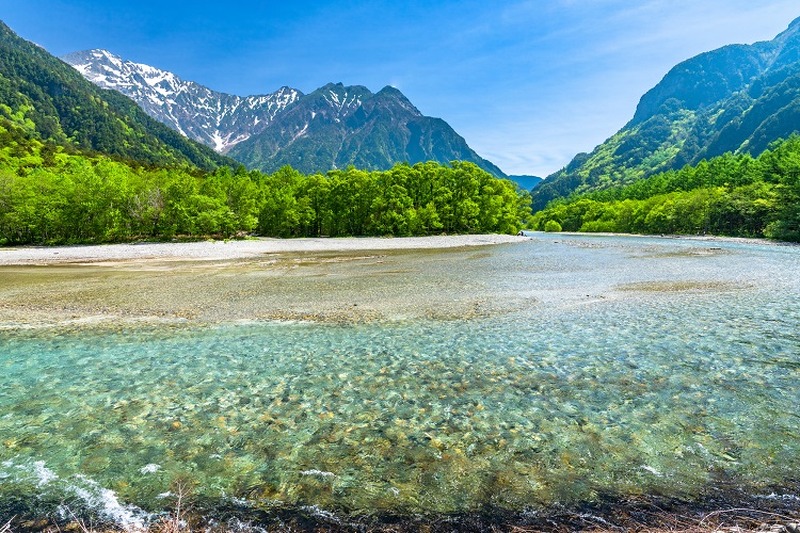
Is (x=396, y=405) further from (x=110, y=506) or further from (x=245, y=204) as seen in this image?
(x=245, y=204)

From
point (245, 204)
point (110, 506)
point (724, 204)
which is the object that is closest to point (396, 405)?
point (110, 506)

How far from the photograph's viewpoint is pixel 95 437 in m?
7.71

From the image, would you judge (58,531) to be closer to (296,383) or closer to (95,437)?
(95,437)

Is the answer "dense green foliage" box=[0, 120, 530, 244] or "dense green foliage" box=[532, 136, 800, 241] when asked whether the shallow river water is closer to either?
"dense green foliage" box=[0, 120, 530, 244]

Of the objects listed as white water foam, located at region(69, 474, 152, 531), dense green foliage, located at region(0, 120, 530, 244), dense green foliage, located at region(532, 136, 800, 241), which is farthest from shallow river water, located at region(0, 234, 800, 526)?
dense green foliage, located at region(532, 136, 800, 241)

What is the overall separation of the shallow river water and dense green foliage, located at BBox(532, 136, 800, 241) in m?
76.7

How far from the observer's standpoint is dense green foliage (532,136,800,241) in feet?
240

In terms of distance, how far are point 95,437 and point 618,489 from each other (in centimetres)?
927

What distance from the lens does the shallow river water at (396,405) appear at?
605 centimetres

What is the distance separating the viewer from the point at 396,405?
29.4ft

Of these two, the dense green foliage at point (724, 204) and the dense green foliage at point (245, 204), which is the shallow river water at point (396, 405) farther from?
the dense green foliage at point (724, 204)

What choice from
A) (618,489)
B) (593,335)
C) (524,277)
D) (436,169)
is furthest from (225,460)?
(436,169)

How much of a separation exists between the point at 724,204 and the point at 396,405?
116 meters

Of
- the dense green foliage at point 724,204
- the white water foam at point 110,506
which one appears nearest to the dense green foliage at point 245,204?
the dense green foliage at point 724,204
